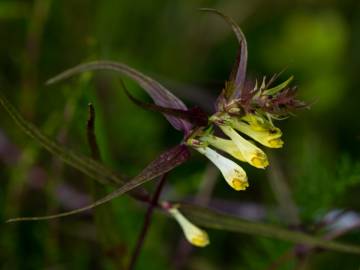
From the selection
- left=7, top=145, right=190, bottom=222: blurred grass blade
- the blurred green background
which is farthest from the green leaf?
the blurred green background

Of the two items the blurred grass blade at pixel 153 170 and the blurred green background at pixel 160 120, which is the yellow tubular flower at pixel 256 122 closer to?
the blurred grass blade at pixel 153 170

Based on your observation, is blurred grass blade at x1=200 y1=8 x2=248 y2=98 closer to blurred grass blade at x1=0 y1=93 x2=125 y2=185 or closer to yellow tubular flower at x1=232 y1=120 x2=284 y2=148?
yellow tubular flower at x1=232 y1=120 x2=284 y2=148

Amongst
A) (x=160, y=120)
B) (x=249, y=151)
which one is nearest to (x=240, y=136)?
(x=249, y=151)

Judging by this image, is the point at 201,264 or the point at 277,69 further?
the point at 277,69

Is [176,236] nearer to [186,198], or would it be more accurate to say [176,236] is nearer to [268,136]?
[186,198]

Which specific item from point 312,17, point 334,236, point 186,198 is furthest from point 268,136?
point 312,17

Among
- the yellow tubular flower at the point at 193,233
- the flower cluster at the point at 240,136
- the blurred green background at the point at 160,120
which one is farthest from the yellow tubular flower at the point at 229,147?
the blurred green background at the point at 160,120
